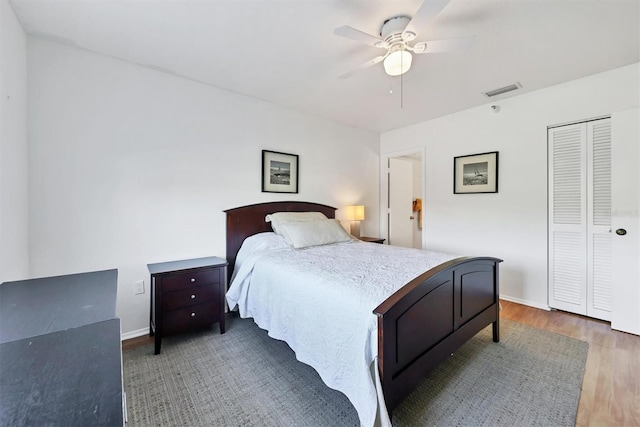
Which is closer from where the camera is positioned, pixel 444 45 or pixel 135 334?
pixel 444 45

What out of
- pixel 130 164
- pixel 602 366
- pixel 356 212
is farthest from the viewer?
pixel 356 212

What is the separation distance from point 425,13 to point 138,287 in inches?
120

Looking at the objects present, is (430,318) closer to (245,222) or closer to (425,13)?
(425,13)

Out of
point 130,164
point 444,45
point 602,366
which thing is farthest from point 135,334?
point 602,366

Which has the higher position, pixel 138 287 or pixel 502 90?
pixel 502 90

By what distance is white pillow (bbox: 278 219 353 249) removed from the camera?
9.15ft

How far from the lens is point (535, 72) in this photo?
2588 millimetres

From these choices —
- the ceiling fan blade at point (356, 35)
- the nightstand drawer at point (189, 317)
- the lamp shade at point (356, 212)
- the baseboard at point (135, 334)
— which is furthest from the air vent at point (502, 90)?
the baseboard at point (135, 334)

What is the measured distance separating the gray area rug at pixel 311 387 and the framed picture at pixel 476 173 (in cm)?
183

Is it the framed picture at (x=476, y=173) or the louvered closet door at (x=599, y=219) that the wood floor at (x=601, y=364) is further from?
the framed picture at (x=476, y=173)

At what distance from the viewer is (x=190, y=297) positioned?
7.54 ft

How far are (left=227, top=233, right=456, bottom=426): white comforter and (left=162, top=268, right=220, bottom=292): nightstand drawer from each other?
0.23 metres

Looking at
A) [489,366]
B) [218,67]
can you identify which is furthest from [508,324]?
[218,67]

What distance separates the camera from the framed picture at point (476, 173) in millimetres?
3352
